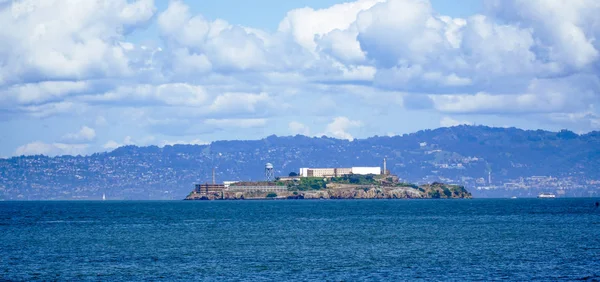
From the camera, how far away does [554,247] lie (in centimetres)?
8888

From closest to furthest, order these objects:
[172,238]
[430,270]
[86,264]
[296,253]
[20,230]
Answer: [430,270] < [86,264] < [296,253] < [172,238] < [20,230]

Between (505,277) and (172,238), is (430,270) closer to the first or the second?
(505,277)

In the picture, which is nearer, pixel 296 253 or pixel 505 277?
pixel 505 277

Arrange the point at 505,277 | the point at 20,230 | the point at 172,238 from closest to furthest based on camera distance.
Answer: the point at 505,277, the point at 172,238, the point at 20,230

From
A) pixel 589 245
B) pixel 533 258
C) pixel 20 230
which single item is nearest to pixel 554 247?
pixel 589 245

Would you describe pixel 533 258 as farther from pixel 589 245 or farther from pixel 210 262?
pixel 210 262

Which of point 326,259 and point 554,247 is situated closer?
point 326,259

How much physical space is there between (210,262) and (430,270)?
2004cm

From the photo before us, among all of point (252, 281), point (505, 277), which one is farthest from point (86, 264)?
point (505, 277)

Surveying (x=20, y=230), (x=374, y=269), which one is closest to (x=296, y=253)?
(x=374, y=269)

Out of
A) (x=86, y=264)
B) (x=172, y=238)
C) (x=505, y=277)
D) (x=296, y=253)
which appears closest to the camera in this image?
(x=505, y=277)

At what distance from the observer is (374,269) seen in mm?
71562

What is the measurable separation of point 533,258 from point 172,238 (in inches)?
1820

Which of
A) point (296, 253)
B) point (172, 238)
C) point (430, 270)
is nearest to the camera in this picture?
point (430, 270)
